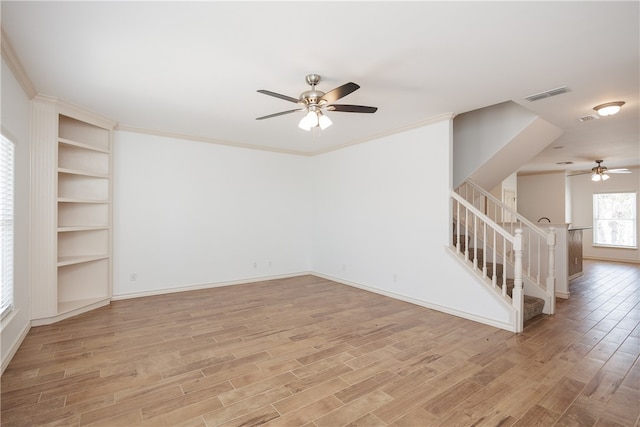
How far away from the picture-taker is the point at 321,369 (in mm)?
2691

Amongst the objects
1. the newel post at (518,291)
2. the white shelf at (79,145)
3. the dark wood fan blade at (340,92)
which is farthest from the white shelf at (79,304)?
the newel post at (518,291)

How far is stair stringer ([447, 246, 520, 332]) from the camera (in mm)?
3585

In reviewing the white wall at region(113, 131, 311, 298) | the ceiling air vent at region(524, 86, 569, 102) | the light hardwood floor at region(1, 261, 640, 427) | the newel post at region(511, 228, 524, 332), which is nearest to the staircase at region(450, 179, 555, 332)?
the newel post at region(511, 228, 524, 332)

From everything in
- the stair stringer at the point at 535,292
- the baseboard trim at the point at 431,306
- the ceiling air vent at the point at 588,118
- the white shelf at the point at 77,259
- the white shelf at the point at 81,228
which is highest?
the ceiling air vent at the point at 588,118

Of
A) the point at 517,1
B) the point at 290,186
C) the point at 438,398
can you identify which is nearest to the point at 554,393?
the point at 438,398

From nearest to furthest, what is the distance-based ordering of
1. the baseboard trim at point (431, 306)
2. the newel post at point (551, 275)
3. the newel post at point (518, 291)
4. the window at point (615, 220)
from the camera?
the newel post at point (518, 291) → the baseboard trim at point (431, 306) → the newel post at point (551, 275) → the window at point (615, 220)

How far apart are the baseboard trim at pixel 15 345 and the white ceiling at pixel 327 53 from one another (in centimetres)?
263

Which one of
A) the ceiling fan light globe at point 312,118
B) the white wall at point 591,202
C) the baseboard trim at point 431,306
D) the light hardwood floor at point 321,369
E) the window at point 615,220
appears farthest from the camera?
the window at point 615,220

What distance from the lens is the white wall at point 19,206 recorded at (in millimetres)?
2727

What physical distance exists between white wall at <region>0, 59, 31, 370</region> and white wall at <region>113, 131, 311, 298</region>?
142 cm

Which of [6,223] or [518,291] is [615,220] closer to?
[518,291]

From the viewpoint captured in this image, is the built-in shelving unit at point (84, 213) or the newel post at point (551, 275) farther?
the built-in shelving unit at point (84, 213)

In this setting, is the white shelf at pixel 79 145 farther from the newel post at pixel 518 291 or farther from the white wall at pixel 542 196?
the white wall at pixel 542 196

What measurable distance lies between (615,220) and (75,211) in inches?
514
